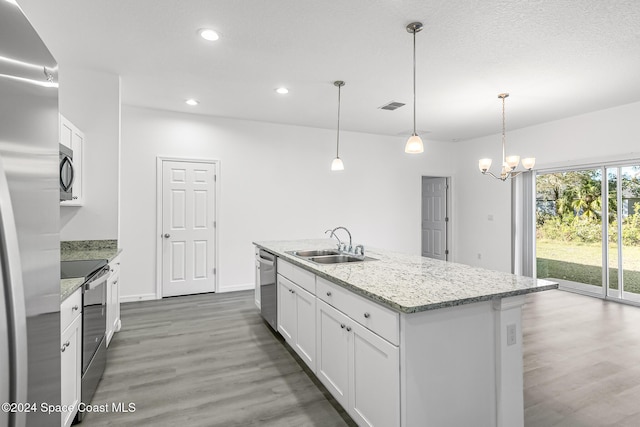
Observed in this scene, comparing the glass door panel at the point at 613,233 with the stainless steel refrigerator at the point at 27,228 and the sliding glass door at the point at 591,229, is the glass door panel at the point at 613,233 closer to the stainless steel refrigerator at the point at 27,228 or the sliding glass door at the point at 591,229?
the sliding glass door at the point at 591,229

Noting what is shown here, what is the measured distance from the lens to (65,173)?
2.57 metres

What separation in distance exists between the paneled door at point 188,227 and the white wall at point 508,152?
503 cm

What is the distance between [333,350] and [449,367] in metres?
0.74

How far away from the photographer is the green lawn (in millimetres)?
4625

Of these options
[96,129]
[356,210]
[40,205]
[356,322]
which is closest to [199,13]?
[96,129]

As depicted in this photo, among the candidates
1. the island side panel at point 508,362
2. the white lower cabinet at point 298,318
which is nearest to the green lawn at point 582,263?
the island side panel at point 508,362

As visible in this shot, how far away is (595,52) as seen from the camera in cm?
296

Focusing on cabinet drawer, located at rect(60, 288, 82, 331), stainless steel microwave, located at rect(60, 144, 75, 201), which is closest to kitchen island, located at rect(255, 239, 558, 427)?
cabinet drawer, located at rect(60, 288, 82, 331)

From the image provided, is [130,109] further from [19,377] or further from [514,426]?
[514,426]

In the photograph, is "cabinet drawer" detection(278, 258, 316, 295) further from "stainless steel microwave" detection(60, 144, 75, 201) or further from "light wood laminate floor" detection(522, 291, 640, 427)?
"stainless steel microwave" detection(60, 144, 75, 201)

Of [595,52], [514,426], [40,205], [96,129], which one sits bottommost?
[514,426]

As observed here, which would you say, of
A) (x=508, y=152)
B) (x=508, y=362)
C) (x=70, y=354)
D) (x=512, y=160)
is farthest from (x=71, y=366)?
(x=508, y=152)

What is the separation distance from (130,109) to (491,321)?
5060 millimetres

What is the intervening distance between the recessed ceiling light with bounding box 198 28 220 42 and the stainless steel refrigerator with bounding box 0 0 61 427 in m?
1.97
